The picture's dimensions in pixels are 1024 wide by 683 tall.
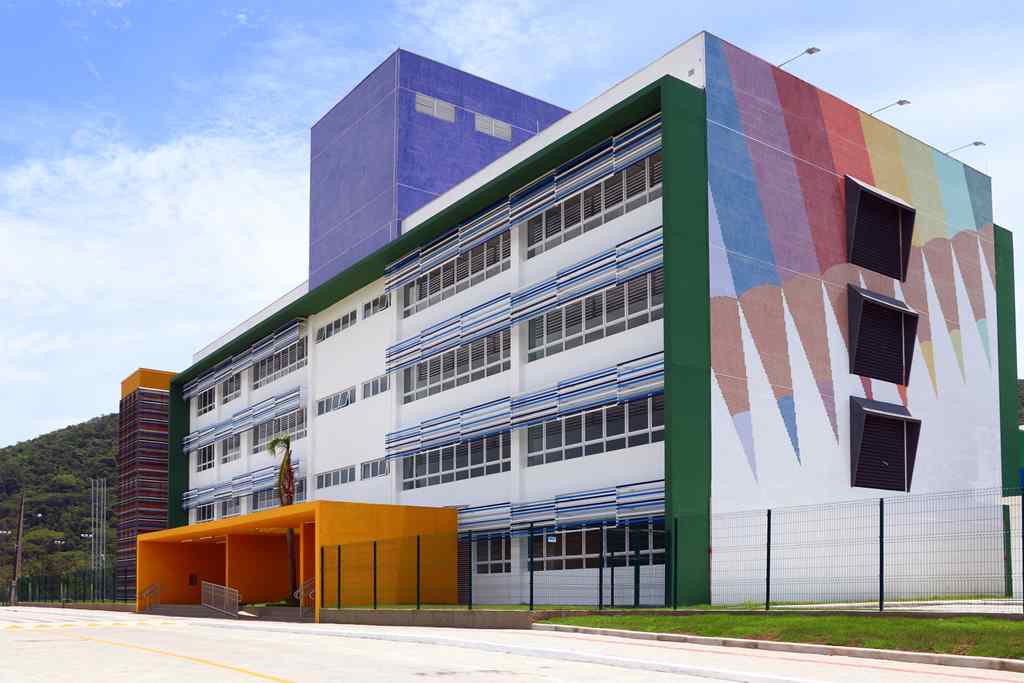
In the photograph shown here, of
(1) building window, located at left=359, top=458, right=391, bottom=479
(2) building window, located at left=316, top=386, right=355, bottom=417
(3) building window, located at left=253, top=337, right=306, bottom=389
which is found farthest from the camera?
(3) building window, located at left=253, top=337, right=306, bottom=389

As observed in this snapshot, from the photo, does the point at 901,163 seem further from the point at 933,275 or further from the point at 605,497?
the point at 605,497

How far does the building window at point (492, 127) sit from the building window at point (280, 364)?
12.9 m

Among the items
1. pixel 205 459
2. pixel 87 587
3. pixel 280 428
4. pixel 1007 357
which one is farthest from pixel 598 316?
pixel 87 587

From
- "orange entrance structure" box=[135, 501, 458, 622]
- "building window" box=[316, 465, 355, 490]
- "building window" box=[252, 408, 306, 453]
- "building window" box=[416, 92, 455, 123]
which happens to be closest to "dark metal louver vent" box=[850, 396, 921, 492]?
"orange entrance structure" box=[135, 501, 458, 622]

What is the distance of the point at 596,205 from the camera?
36281 mm

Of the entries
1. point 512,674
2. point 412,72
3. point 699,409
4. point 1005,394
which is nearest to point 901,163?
point 1005,394

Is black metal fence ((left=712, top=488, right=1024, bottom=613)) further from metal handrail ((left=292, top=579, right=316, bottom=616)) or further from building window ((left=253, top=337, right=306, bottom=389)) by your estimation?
building window ((left=253, top=337, right=306, bottom=389))

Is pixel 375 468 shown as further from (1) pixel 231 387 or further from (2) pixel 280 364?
(1) pixel 231 387

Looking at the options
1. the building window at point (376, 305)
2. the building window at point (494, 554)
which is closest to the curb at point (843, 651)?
the building window at point (494, 554)

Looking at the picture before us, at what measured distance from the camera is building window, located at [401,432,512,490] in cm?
3962

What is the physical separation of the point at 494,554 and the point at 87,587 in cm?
4607

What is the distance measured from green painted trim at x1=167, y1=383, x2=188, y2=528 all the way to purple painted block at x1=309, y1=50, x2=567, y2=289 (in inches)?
821

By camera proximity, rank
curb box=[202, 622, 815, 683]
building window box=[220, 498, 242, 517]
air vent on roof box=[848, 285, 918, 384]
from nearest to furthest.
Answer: curb box=[202, 622, 815, 683], air vent on roof box=[848, 285, 918, 384], building window box=[220, 498, 242, 517]

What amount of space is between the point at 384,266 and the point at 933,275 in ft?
68.0
